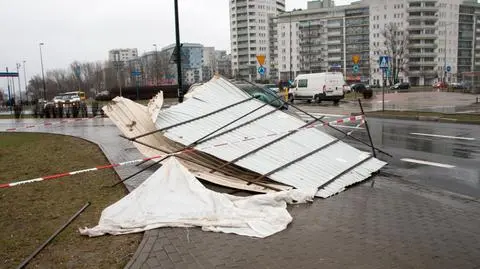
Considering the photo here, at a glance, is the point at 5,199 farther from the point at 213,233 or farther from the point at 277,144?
the point at 277,144

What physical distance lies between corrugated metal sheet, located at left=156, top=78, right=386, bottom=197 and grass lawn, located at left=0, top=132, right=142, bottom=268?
194cm

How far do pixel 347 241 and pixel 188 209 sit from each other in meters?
2.30

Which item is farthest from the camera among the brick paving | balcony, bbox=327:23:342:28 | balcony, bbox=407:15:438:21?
balcony, bbox=327:23:342:28

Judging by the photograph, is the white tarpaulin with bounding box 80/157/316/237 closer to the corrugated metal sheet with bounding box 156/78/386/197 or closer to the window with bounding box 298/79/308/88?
the corrugated metal sheet with bounding box 156/78/386/197

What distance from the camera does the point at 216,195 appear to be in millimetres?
6688

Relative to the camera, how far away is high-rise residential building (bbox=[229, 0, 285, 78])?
161 metres

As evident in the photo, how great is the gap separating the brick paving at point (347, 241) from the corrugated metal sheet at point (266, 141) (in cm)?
109

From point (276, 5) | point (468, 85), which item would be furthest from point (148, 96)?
point (276, 5)

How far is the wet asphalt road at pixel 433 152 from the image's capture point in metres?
8.87

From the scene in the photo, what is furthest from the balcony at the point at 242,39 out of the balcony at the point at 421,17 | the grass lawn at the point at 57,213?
the grass lawn at the point at 57,213

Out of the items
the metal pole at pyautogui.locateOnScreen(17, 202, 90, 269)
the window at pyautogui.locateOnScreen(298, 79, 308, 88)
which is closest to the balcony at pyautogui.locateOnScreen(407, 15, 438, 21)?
the window at pyautogui.locateOnScreen(298, 79, 308, 88)

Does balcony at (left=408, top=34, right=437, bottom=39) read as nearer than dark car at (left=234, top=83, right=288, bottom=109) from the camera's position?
No

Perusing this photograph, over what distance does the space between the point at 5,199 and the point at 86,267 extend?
4.25 meters

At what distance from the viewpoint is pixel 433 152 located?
1200 cm
